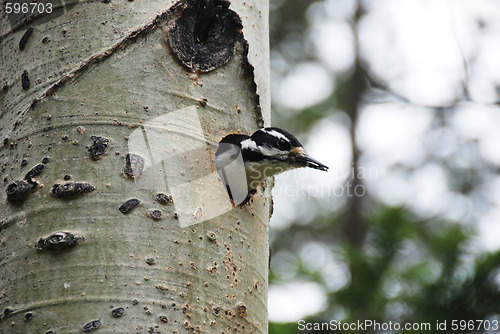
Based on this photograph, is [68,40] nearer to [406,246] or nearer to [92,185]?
[92,185]

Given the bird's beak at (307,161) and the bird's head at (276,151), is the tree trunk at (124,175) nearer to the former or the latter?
the bird's head at (276,151)

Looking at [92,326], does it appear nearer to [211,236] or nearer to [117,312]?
[117,312]

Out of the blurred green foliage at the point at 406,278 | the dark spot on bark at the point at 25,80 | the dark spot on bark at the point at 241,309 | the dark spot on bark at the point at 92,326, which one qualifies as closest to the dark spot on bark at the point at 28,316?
the dark spot on bark at the point at 92,326

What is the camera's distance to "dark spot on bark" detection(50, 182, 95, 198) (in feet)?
5.04

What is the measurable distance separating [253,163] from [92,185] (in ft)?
2.51

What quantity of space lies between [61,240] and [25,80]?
1.76 ft

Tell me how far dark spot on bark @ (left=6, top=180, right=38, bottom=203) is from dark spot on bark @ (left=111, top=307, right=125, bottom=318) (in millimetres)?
394

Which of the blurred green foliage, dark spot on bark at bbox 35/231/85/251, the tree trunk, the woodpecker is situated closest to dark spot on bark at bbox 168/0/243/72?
the tree trunk

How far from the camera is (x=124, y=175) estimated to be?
159 cm

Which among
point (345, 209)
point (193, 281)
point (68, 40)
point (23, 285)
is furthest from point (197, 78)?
point (345, 209)

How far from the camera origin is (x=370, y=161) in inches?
266

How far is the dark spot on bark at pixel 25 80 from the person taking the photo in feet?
5.70

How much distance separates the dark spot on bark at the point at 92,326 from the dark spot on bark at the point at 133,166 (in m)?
0.38

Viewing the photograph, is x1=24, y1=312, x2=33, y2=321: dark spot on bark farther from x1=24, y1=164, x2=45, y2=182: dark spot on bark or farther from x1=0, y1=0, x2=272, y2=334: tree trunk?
x1=24, y1=164, x2=45, y2=182: dark spot on bark
